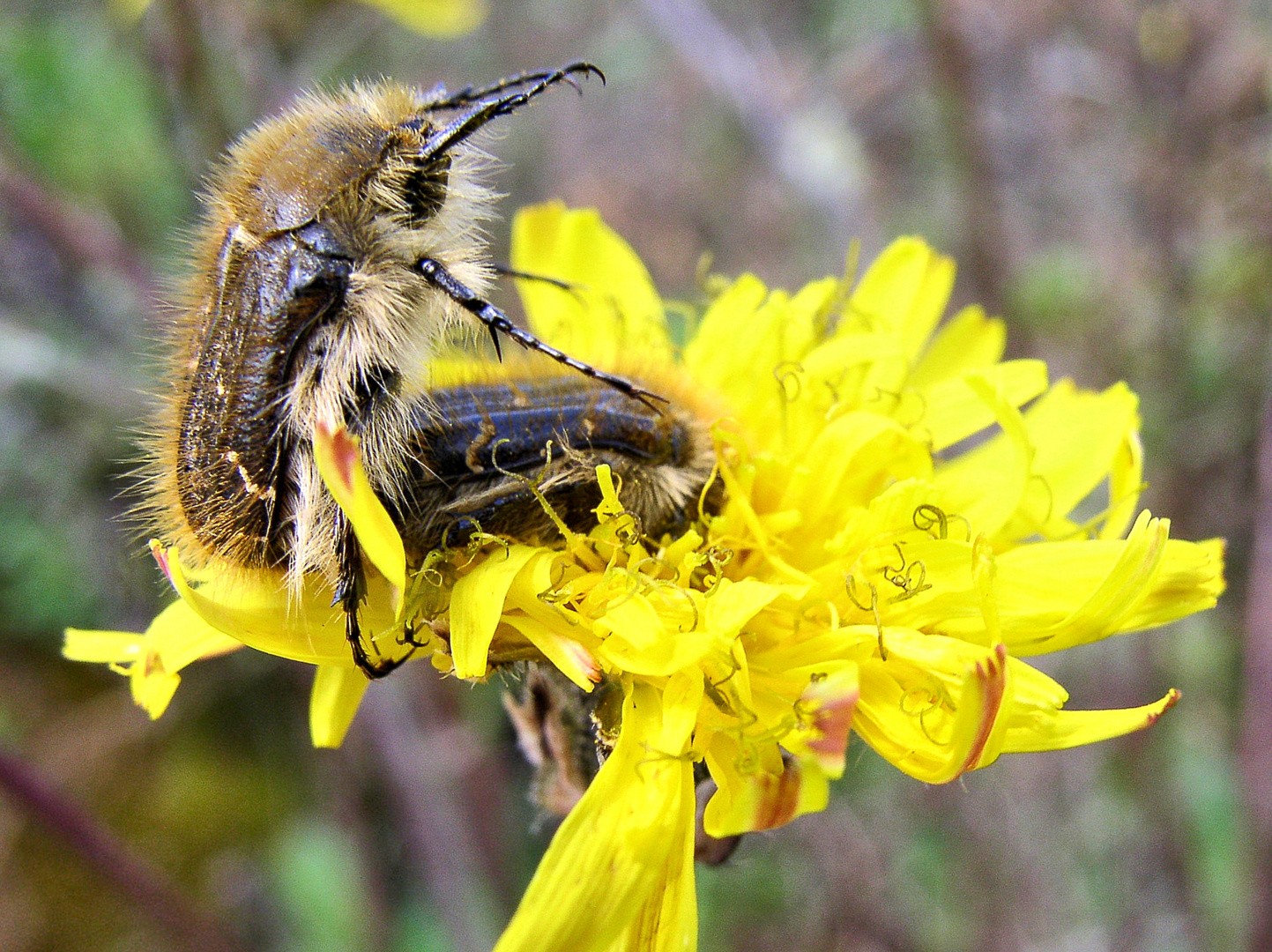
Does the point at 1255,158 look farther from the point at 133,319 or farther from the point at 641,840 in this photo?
the point at 133,319

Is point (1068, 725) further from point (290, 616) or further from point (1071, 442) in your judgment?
point (290, 616)

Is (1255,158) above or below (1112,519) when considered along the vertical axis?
below

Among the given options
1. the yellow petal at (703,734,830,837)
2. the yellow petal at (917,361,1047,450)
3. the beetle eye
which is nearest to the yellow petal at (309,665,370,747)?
the yellow petal at (703,734,830,837)

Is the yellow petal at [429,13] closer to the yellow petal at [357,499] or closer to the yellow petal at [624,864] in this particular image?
the yellow petal at [357,499]

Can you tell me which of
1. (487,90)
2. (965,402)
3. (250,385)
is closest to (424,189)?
(487,90)

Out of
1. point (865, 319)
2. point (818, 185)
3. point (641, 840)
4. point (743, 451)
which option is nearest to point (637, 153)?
point (818, 185)
